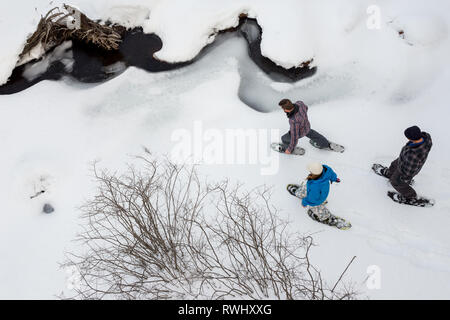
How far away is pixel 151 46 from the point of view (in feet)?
28.1

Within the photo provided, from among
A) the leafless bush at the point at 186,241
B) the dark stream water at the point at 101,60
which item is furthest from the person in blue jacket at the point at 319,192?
the dark stream water at the point at 101,60

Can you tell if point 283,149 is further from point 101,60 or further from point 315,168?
point 101,60

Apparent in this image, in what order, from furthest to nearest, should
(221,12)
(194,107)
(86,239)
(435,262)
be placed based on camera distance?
1. (221,12)
2. (194,107)
3. (86,239)
4. (435,262)

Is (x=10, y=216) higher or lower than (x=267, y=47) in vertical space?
lower

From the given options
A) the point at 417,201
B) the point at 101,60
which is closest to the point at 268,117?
the point at 417,201

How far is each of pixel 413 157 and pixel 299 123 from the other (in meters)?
1.92

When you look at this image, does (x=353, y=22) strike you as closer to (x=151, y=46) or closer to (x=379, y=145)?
(x=379, y=145)

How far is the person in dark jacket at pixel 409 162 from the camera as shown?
5065 mm

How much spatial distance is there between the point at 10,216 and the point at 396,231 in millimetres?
7735

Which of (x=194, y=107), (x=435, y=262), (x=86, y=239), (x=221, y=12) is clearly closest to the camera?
(x=435, y=262)

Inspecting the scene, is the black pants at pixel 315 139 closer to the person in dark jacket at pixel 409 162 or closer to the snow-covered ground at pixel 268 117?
the snow-covered ground at pixel 268 117

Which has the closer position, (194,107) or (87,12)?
(194,107)

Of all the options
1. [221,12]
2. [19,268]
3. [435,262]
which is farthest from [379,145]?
[19,268]

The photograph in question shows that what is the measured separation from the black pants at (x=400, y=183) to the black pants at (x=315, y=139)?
1.29 m
